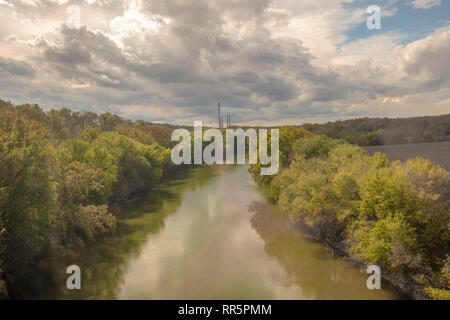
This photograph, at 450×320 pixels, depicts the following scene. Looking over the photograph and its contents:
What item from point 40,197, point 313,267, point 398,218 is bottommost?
point 313,267

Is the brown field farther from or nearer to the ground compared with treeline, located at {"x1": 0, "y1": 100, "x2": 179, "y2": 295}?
farther from the ground

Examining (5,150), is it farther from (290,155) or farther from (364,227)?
(290,155)

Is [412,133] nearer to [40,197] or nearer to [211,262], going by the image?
[211,262]

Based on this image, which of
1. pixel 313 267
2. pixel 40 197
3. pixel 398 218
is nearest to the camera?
pixel 398 218

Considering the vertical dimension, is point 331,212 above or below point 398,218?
below

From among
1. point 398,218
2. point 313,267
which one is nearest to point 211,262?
point 313,267

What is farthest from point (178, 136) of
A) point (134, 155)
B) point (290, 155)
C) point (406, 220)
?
point (406, 220)

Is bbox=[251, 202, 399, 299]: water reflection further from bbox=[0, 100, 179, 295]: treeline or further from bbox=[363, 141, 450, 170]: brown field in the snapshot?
bbox=[363, 141, 450, 170]: brown field

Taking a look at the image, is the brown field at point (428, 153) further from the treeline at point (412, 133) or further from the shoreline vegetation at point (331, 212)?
the shoreline vegetation at point (331, 212)

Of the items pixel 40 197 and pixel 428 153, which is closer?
pixel 40 197

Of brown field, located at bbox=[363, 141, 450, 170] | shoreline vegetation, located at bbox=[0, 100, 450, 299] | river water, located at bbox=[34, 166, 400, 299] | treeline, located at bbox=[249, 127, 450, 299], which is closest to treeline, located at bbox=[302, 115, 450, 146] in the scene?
brown field, located at bbox=[363, 141, 450, 170]
